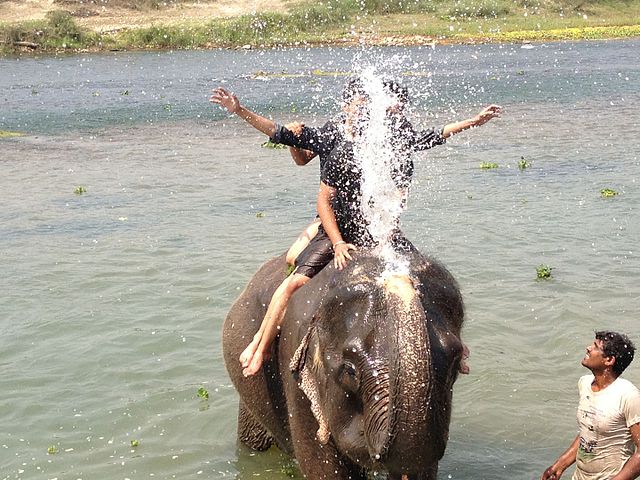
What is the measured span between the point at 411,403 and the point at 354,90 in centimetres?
246

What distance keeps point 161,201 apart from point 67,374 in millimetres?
8261

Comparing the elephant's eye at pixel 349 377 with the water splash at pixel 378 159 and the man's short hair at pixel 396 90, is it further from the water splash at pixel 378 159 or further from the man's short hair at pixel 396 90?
the man's short hair at pixel 396 90

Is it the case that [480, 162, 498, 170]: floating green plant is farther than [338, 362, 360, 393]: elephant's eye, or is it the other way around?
[480, 162, 498, 170]: floating green plant

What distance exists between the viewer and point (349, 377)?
5.01 metres

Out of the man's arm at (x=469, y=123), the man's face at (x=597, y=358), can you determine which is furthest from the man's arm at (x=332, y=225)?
the man's face at (x=597, y=358)

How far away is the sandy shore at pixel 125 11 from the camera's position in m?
64.8

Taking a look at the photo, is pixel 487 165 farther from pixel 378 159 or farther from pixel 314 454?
pixel 314 454

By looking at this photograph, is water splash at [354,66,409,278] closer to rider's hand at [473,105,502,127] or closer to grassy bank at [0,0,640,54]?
rider's hand at [473,105,502,127]

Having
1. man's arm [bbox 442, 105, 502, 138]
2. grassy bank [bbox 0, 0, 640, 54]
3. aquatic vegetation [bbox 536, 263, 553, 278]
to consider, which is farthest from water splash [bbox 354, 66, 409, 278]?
grassy bank [bbox 0, 0, 640, 54]

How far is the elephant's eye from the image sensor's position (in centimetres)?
497

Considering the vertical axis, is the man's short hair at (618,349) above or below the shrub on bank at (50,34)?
above

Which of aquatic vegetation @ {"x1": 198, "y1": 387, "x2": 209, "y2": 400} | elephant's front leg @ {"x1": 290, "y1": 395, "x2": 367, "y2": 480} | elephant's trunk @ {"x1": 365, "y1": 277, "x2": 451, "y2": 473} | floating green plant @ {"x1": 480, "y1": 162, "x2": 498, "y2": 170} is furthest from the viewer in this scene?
floating green plant @ {"x1": 480, "y1": 162, "x2": 498, "y2": 170}

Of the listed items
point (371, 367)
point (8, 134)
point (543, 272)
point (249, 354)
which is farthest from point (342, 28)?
point (371, 367)

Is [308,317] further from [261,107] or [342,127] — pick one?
[261,107]
